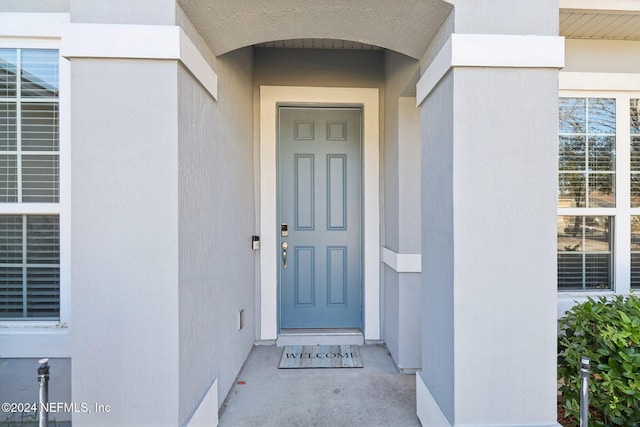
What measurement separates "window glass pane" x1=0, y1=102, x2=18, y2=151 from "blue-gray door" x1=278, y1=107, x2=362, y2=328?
1949 mm

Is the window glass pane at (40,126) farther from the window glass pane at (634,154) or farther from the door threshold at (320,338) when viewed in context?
Answer: the window glass pane at (634,154)

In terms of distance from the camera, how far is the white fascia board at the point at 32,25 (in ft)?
6.48

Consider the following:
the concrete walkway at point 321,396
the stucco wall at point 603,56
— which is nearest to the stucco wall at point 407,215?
the concrete walkway at point 321,396

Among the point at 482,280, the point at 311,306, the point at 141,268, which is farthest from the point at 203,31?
the point at 311,306

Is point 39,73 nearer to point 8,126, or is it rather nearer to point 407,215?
point 8,126

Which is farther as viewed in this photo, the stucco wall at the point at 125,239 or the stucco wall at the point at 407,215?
the stucco wall at the point at 407,215

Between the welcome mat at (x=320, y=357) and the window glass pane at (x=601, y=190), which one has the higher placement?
the window glass pane at (x=601, y=190)

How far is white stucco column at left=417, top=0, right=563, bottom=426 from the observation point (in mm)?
1598

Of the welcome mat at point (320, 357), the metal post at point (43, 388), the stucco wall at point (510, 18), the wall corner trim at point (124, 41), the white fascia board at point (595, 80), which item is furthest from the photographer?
the welcome mat at point (320, 357)

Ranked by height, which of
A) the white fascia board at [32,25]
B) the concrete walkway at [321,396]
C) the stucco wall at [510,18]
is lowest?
the concrete walkway at [321,396]

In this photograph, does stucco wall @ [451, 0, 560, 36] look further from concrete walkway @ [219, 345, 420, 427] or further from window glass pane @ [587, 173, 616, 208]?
concrete walkway @ [219, 345, 420, 427]

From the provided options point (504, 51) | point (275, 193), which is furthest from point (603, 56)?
point (275, 193)

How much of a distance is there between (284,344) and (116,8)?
2798 millimetres

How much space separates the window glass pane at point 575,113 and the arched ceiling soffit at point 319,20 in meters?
1.42
